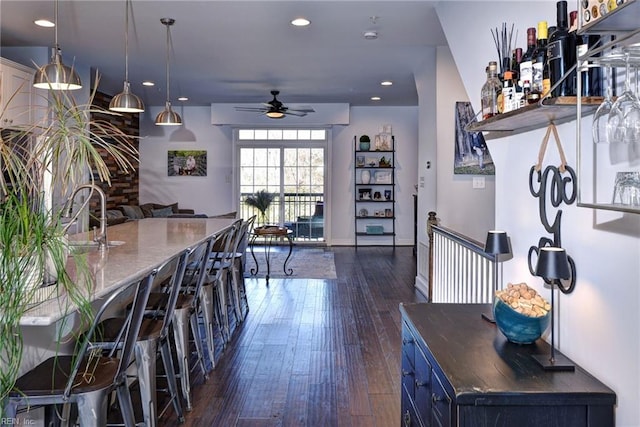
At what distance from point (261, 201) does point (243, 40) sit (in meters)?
4.89

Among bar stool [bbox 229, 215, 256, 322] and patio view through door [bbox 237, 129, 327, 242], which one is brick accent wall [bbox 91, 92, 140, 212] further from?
bar stool [bbox 229, 215, 256, 322]

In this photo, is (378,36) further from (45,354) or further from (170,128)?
(170,128)

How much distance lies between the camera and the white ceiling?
14.3ft

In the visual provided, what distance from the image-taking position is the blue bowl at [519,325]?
1.67 metres

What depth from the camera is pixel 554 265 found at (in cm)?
153

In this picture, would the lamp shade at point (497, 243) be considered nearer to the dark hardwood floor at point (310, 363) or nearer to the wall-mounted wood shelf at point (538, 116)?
the wall-mounted wood shelf at point (538, 116)

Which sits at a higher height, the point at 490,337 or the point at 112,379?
the point at 490,337

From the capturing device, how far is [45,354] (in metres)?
2.08

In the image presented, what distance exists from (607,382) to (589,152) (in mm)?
690

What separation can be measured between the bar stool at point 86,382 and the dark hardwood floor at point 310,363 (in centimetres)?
94

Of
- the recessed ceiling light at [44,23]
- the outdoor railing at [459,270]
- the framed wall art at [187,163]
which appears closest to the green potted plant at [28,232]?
the outdoor railing at [459,270]

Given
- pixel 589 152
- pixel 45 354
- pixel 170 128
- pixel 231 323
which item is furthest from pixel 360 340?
pixel 170 128

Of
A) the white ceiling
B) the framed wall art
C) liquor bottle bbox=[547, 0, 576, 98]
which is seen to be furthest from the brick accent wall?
liquor bottle bbox=[547, 0, 576, 98]

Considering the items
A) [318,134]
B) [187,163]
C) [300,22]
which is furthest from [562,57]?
[187,163]
